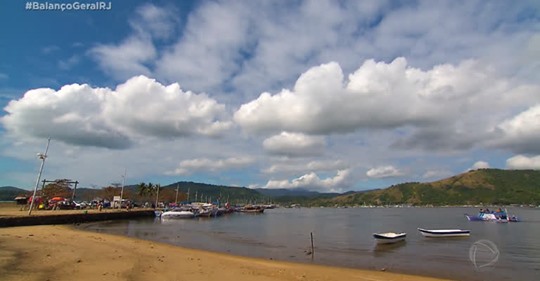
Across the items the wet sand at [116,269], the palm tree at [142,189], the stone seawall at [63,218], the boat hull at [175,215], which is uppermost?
the palm tree at [142,189]

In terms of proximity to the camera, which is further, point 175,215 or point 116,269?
point 175,215

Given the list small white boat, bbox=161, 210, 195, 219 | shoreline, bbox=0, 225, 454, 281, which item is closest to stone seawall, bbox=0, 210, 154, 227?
small white boat, bbox=161, 210, 195, 219

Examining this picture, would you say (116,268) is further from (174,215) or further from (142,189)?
(142,189)

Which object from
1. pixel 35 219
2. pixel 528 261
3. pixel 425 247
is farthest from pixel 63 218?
pixel 528 261

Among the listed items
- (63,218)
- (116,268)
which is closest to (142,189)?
(63,218)

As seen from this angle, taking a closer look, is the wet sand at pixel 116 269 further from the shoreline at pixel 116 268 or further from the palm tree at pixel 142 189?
the palm tree at pixel 142 189

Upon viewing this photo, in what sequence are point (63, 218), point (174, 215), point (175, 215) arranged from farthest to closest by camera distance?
1. point (175, 215)
2. point (174, 215)
3. point (63, 218)

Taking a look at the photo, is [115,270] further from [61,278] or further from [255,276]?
[255,276]

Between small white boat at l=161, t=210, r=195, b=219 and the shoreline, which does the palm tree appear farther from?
the shoreline

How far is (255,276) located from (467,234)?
51.0 meters

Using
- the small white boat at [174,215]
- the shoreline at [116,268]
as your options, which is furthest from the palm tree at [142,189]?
the shoreline at [116,268]

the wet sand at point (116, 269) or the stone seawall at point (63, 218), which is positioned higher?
the stone seawall at point (63, 218)

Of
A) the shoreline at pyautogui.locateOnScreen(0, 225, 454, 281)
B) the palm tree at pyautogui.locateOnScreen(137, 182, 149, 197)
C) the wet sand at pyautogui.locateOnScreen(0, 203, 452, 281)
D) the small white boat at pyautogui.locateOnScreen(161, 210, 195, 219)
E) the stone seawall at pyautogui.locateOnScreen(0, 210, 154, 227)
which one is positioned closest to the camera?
the wet sand at pyautogui.locateOnScreen(0, 203, 452, 281)

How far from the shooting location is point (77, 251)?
23250 millimetres
